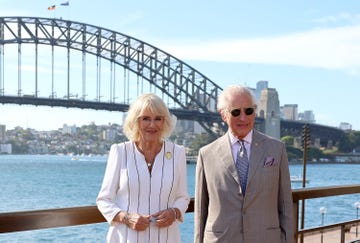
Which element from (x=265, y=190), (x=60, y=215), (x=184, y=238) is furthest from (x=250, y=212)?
(x=184, y=238)

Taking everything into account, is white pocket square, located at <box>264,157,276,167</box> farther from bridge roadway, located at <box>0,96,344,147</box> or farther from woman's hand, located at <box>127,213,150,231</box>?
bridge roadway, located at <box>0,96,344,147</box>

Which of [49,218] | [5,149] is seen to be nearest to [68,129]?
[5,149]

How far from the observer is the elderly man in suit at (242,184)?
2.11 m

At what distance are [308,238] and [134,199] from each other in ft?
5.33

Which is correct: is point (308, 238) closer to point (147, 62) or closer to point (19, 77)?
point (19, 77)

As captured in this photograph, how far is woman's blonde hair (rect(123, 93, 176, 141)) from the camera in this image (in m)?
2.13

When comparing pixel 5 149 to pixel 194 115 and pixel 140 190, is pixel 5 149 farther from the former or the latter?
pixel 140 190

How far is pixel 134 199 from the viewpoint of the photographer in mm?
2105

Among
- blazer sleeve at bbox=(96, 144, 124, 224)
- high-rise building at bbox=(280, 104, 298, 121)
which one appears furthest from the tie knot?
high-rise building at bbox=(280, 104, 298, 121)

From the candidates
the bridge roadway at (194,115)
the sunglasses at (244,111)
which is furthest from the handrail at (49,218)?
the bridge roadway at (194,115)

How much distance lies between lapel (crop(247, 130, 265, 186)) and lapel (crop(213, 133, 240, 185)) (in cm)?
6

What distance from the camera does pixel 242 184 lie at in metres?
2.13

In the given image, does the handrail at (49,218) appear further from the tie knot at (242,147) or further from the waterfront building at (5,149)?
the waterfront building at (5,149)

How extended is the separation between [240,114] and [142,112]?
1.21 ft
